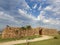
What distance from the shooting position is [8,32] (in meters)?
25.8

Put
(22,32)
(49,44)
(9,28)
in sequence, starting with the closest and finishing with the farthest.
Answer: (49,44) < (9,28) < (22,32)

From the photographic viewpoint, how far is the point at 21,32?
28375mm

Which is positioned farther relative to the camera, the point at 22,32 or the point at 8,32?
the point at 22,32

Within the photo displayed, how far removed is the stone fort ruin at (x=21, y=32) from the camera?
83.4ft

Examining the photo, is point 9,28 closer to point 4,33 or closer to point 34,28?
point 4,33

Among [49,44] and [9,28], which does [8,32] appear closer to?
[9,28]

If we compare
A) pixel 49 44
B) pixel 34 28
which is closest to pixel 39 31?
pixel 34 28

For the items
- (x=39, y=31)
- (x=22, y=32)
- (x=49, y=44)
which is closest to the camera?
(x=49, y=44)

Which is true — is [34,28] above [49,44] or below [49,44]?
above

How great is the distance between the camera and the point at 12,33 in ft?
84.6

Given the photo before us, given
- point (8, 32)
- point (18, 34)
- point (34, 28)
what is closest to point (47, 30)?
point (34, 28)

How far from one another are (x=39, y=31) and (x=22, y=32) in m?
3.92

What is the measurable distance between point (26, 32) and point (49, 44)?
1562 centimetres

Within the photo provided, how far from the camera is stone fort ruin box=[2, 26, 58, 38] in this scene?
2542 centimetres
